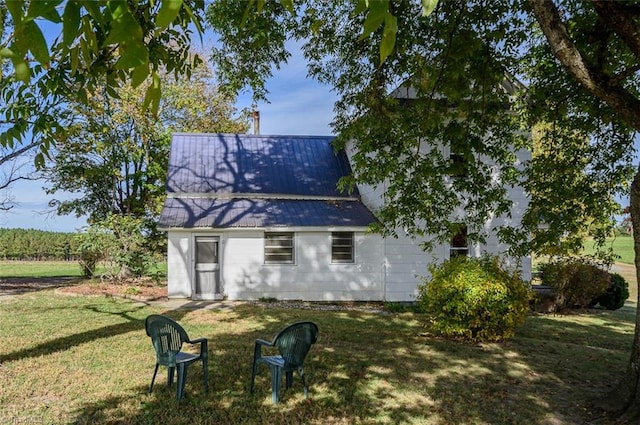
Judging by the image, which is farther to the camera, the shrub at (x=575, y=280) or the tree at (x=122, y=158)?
the tree at (x=122, y=158)

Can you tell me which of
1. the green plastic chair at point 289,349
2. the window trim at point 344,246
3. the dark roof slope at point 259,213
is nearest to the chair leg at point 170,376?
the green plastic chair at point 289,349

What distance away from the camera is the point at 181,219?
1589cm

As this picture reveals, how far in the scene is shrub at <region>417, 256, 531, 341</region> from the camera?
9.67 meters

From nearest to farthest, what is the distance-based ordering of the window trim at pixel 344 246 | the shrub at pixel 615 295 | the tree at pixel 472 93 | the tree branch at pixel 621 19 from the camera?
1. the tree branch at pixel 621 19
2. the tree at pixel 472 93
3. the window trim at pixel 344 246
4. the shrub at pixel 615 295

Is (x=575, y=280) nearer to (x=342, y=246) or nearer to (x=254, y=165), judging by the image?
(x=342, y=246)

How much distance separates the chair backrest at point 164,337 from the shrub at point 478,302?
19.1ft

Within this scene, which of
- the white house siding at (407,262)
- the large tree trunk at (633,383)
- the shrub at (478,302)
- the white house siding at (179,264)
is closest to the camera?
the large tree trunk at (633,383)

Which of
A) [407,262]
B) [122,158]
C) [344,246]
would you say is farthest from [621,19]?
[122,158]

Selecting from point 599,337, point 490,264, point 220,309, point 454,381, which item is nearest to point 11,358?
point 220,309

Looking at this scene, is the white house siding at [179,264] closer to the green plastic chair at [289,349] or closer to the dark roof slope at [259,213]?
the dark roof slope at [259,213]

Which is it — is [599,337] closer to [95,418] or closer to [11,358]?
[95,418]

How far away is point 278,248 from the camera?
1661cm

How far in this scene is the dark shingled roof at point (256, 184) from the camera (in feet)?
53.6

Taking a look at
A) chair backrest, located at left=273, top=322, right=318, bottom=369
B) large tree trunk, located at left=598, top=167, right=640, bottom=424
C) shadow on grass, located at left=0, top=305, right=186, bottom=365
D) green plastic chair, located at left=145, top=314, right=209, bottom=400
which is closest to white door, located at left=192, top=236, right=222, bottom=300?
shadow on grass, located at left=0, top=305, right=186, bottom=365
